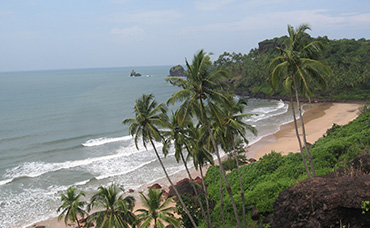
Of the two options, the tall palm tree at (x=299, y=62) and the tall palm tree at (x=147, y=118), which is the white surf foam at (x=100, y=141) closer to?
the tall palm tree at (x=147, y=118)

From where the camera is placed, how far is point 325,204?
32.9 feet

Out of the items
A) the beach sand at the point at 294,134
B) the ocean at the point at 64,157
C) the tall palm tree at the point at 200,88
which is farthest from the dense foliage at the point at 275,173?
the beach sand at the point at 294,134

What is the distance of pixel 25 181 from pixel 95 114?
3900 centimetres

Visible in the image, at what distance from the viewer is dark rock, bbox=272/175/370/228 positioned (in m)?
9.70

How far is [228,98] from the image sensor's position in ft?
47.0

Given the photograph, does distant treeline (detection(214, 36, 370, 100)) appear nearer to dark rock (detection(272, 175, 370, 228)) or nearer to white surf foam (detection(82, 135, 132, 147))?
white surf foam (detection(82, 135, 132, 147))

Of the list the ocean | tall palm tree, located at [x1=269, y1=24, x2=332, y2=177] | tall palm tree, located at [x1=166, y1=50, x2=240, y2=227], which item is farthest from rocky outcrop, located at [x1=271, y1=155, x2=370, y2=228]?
the ocean

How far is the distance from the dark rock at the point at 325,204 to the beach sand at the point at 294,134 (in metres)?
21.5

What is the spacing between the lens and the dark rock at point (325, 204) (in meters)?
9.70

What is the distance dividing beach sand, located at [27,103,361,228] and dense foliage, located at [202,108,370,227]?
11.1 metres

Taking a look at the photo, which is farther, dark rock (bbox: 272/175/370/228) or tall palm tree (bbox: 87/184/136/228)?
tall palm tree (bbox: 87/184/136/228)

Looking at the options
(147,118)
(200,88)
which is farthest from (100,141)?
(200,88)

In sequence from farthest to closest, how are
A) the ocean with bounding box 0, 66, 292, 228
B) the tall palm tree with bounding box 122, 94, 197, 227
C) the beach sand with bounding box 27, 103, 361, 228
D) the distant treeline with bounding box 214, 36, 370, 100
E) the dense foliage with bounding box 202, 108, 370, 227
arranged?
the distant treeline with bounding box 214, 36, 370, 100
the beach sand with bounding box 27, 103, 361, 228
the ocean with bounding box 0, 66, 292, 228
the dense foliage with bounding box 202, 108, 370, 227
the tall palm tree with bounding box 122, 94, 197, 227

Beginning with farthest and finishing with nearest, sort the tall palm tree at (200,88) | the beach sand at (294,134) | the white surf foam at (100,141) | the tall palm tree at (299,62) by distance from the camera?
the white surf foam at (100,141), the beach sand at (294,134), the tall palm tree at (299,62), the tall palm tree at (200,88)
